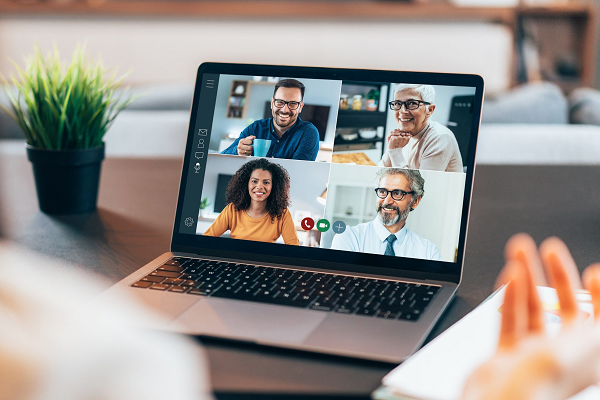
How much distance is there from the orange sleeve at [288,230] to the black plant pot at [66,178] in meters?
0.41

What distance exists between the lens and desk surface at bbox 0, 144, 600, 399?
47cm

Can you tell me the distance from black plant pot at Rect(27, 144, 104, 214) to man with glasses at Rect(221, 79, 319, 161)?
314 mm

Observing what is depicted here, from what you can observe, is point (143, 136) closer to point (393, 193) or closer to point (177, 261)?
point (177, 261)

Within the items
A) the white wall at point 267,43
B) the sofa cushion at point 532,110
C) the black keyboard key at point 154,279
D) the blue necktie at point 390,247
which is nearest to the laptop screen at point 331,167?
the blue necktie at point 390,247

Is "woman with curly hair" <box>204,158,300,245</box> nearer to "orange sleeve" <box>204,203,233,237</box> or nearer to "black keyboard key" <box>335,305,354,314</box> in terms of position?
"orange sleeve" <box>204,203,233,237</box>

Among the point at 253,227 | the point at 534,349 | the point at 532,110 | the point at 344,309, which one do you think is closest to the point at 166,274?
the point at 253,227

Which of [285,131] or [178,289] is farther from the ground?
[285,131]

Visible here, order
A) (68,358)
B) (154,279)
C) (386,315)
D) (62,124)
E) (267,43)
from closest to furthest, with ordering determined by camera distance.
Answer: (68,358), (386,315), (154,279), (62,124), (267,43)

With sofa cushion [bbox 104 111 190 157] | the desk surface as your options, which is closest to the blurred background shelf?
sofa cushion [bbox 104 111 190 157]

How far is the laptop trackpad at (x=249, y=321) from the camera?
21.1 inches

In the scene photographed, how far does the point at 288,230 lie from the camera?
0.75m

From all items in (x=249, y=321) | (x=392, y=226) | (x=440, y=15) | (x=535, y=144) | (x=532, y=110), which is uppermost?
(x=440, y=15)

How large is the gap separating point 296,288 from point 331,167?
0.19 meters

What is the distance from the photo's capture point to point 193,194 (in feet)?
2.61
